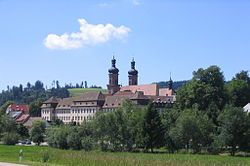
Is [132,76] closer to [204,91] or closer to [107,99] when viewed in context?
[107,99]

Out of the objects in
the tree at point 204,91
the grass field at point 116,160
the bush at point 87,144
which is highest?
the tree at point 204,91

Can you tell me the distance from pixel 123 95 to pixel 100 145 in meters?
70.8

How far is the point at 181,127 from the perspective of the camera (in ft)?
252

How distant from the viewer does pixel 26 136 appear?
413 feet


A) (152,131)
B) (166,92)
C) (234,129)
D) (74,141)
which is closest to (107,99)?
(166,92)

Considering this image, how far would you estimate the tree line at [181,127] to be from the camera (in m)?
74.4

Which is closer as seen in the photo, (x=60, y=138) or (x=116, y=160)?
(x=116, y=160)

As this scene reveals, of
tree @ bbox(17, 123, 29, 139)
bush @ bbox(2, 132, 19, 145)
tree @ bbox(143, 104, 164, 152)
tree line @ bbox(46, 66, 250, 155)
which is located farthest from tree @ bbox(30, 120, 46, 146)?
tree @ bbox(143, 104, 164, 152)

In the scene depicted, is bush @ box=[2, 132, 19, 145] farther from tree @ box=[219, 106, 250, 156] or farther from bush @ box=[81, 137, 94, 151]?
tree @ box=[219, 106, 250, 156]

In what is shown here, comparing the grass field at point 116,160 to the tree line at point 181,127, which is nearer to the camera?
the grass field at point 116,160

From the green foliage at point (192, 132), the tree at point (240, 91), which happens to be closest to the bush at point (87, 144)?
the green foliage at point (192, 132)

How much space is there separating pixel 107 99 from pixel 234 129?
83.9m

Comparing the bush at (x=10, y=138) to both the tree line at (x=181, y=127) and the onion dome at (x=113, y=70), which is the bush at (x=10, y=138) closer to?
the tree line at (x=181, y=127)

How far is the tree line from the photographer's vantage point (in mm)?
74394
